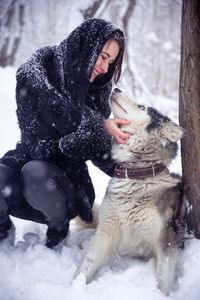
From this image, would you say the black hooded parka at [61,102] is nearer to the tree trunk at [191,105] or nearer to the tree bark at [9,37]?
the tree trunk at [191,105]

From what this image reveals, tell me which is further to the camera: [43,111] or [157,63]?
[157,63]

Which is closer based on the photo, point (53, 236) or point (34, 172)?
point (34, 172)

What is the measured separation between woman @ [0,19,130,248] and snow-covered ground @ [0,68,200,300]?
0.53 ft

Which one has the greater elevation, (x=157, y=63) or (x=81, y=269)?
(x=157, y=63)

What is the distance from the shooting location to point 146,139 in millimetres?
2057

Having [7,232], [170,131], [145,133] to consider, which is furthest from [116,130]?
[7,232]

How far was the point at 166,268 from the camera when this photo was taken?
175 cm

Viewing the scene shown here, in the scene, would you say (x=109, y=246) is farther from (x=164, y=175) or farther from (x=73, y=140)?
(x=73, y=140)

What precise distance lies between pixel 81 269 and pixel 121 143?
39.0 inches

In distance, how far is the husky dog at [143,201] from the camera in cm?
181

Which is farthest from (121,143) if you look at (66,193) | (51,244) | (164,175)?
(51,244)

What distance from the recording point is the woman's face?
6.75 ft

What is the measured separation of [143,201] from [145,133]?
54cm

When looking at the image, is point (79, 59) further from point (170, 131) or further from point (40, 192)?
point (40, 192)
